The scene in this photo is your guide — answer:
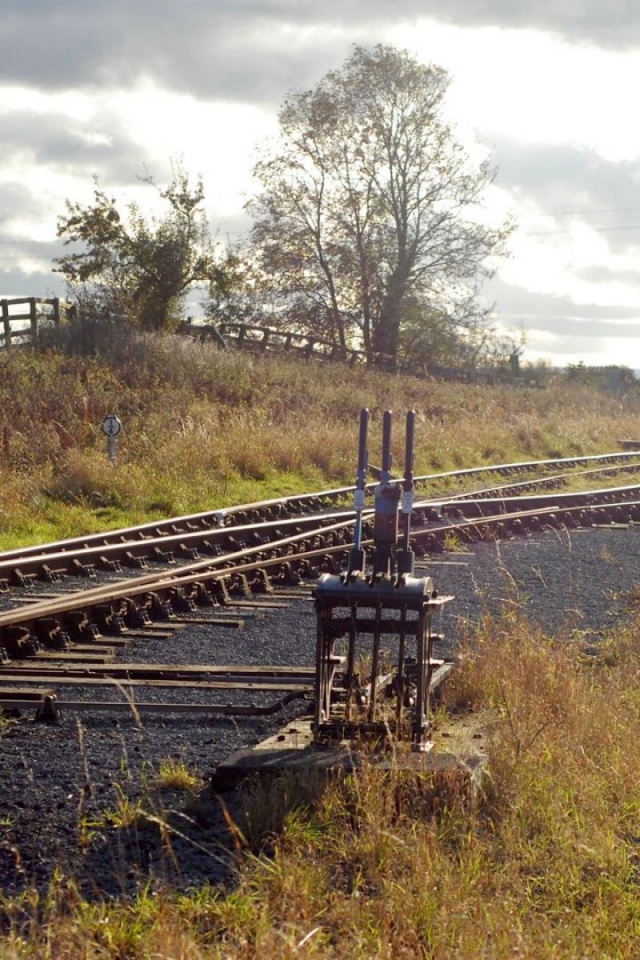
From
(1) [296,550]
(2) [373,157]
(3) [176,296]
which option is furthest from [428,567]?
(2) [373,157]

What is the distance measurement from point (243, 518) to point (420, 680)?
997cm

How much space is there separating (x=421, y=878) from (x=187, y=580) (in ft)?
20.9

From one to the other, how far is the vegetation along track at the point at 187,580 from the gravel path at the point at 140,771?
0.73ft

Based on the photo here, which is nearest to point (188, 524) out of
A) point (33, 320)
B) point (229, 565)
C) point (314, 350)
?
point (229, 565)

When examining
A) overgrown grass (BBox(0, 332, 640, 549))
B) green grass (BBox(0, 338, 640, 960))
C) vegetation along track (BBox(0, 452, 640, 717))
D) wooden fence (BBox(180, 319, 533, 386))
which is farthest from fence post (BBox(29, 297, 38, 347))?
green grass (BBox(0, 338, 640, 960))

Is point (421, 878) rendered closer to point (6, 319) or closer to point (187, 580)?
point (187, 580)

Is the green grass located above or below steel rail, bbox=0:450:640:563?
above

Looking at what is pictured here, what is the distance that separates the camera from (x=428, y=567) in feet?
43.1

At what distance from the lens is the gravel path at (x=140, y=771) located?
4.56 m

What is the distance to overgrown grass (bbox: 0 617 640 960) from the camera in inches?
152

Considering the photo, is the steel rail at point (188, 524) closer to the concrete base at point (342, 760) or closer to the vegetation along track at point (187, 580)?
the vegetation along track at point (187, 580)

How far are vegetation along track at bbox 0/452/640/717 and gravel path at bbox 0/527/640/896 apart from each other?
0.22 m

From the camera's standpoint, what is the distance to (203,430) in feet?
66.2

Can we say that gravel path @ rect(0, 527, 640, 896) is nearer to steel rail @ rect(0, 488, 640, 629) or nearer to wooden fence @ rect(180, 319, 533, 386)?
steel rail @ rect(0, 488, 640, 629)
